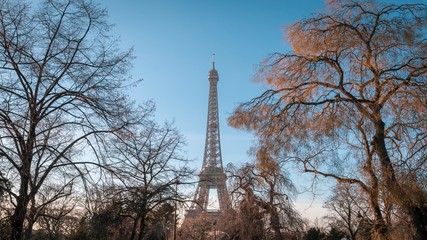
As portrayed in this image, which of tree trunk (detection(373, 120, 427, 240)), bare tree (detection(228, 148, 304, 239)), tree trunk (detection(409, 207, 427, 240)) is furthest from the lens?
bare tree (detection(228, 148, 304, 239))

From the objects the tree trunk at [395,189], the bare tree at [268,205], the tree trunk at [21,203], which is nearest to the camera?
the tree trunk at [395,189]

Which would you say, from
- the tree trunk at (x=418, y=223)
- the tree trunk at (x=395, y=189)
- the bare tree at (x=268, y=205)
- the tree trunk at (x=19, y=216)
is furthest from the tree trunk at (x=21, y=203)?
the bare tree at (x=268, y=205)

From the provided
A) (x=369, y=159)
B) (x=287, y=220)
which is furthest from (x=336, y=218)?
(x=369, y=159)

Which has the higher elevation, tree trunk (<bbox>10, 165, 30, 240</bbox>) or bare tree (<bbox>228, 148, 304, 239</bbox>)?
bare tree (<bbox>228, 148, 304, 239</bbox>)

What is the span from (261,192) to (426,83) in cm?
1217

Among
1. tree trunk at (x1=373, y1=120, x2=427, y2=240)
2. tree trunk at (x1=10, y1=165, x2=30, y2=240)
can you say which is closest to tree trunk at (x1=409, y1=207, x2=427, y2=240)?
tree trunk at (x1=373, y1=120, x2=427, y2=240)

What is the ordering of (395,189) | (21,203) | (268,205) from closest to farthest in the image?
(395,189), (21,203), (268,205)

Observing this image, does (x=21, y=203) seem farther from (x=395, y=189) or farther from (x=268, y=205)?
(x=268, y=205)

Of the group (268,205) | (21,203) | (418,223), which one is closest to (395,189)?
(418,223)

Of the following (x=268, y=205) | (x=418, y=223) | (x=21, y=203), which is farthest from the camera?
(x=268, y=205)

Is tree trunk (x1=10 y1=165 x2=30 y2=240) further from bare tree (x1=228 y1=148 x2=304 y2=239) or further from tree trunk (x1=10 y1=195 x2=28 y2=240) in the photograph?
bare tree (x1=228 y1=148 x2=304 y2=239)

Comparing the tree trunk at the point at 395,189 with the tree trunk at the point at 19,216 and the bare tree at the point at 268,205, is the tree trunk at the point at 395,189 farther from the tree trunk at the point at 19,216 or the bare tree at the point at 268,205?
the bare tree at the point at 268,205

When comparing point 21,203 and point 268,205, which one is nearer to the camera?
point 21,203

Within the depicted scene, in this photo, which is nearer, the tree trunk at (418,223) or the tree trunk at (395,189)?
the tree trunk at (395,189)
